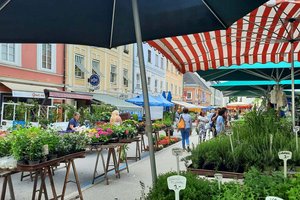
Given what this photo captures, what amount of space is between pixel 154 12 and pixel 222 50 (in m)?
3.21

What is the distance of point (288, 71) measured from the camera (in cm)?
873

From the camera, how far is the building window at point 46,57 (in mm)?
18391

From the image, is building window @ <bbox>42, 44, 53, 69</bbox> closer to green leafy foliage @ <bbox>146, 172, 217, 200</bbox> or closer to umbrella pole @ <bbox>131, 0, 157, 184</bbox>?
umbrella pole @ <bbox>131, 0, 157, 184</bbox>

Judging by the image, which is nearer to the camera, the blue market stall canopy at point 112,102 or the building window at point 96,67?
the blue market stall canopy at point 112,102

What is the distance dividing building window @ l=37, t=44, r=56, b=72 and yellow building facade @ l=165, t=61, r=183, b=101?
22171 mm

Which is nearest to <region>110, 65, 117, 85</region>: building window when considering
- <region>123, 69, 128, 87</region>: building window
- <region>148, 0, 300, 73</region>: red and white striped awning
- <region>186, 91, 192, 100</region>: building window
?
<region>123, 69, 128, 87</region>: building window

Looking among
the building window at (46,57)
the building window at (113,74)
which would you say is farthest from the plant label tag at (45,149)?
the building window at (113,74)

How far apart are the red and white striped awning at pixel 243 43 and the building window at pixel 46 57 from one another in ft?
44.5

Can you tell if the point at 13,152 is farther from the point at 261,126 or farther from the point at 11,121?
the point at 11,121

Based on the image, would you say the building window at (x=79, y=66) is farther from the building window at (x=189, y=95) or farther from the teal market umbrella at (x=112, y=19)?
the building window at (x=189, y=95)

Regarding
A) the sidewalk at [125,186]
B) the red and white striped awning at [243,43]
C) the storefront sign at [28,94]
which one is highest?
the red and white striped awning at [243,43]

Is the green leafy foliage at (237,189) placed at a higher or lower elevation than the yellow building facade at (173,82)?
lower

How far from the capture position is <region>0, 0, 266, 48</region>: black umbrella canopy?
2.97 m

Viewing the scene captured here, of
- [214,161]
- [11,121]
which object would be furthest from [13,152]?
[11,121]
